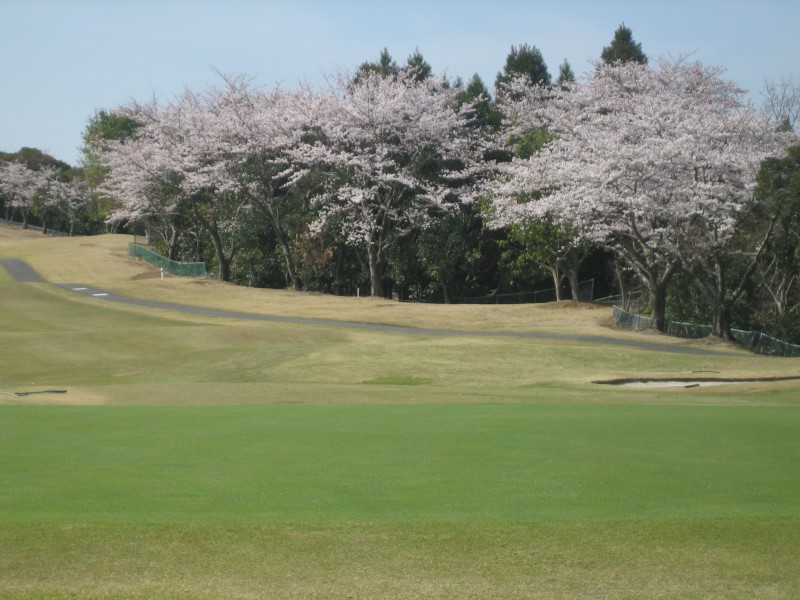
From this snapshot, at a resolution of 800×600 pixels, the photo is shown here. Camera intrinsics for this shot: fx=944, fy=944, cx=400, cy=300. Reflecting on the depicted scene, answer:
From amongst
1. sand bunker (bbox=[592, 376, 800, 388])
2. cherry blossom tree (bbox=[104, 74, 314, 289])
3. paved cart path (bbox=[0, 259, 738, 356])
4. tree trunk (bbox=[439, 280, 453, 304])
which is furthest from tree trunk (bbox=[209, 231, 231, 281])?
sand bunker (bbox=[592, 376, 800, 388])

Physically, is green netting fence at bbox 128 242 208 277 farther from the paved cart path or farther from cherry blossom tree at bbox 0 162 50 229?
cherry blossom tree at bbox 0 162 50 229

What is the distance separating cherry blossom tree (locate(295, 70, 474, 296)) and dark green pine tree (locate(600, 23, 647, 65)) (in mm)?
22544

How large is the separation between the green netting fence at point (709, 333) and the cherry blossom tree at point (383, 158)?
54.5 feet

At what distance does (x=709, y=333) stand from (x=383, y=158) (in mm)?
25350

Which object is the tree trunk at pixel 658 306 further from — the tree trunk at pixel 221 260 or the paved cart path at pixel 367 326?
the tree trunk at pixel 221 260

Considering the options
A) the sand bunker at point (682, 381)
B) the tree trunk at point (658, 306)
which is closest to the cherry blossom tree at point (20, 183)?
the tree trunk at point (658, 306)

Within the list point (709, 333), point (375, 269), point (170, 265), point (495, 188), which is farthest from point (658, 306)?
point (170, 265)

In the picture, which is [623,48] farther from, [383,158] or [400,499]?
[400,499]

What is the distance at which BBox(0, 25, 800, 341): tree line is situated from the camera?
141 ft

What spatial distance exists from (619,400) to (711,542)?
49.0ft

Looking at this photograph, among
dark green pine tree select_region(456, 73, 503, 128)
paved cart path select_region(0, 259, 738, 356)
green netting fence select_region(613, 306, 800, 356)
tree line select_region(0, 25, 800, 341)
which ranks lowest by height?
paved cart path select_region(0, 259, 738, 356)

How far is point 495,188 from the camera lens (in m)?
56.0

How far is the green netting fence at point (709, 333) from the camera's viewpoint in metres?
41.6

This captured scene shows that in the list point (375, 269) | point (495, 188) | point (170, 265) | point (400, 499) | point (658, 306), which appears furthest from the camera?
point (170, 265)
